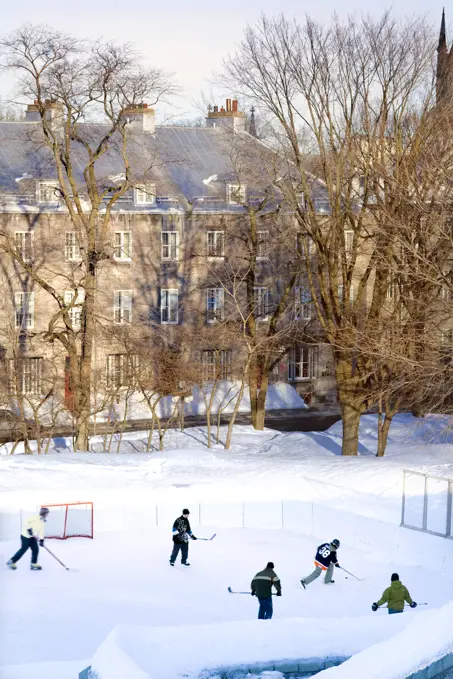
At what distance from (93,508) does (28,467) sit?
9.53ft

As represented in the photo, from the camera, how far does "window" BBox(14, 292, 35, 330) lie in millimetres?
41406

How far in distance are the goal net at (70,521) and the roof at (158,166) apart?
19092 mm

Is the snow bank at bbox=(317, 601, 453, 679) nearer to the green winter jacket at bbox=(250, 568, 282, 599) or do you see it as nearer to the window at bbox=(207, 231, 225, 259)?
the green winter jacket at bbox=(250, 568, 282, 599)

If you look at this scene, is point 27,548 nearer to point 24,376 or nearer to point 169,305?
point 24,376

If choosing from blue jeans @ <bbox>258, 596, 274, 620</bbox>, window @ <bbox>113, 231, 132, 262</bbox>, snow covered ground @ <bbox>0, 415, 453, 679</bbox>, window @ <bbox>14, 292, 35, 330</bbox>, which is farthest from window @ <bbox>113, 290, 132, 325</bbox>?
blue jeans @ <bbox>258, 596, 274, 620</bbox>

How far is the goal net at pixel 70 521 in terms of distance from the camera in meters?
22.6

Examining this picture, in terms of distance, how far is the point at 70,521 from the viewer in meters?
23.1

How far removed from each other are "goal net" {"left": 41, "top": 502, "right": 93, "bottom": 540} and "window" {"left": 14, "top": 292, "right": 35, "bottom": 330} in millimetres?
18469

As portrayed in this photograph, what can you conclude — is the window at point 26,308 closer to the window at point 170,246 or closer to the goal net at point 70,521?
the window at point 170,246

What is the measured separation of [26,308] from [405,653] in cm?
3111

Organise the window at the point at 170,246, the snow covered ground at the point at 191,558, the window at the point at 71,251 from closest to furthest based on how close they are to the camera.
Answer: the snow covered ground at the point at 191,558
the window at the point at 71,251
the window at the point at 170,246

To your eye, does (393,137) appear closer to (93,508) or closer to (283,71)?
(283,71)

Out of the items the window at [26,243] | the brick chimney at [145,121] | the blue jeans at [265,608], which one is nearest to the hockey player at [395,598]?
the blue jeans at [265,608]

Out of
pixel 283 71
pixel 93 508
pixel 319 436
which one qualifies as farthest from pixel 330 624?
pixel 319 436
